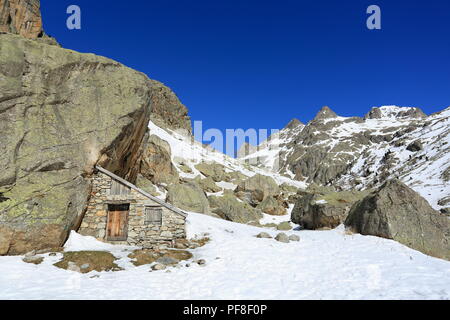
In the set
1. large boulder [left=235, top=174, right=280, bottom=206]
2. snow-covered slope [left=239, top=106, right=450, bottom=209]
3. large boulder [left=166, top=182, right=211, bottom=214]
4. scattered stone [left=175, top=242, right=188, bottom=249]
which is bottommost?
scattered stone [left=175, top=242, right=188, bottom=249]

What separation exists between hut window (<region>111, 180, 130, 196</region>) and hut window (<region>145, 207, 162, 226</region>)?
1789mm

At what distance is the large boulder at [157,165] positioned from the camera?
4109cm

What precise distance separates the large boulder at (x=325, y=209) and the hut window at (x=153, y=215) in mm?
15410

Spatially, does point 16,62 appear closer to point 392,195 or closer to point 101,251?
point 101,251

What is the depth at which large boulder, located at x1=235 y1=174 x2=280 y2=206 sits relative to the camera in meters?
48.4

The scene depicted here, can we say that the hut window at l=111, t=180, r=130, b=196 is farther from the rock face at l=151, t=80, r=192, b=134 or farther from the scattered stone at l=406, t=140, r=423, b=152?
the scattered stone at l=406, t=140, r=423, b=152

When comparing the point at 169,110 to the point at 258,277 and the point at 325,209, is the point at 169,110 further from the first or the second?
the point at 258,277

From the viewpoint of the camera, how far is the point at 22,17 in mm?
59375

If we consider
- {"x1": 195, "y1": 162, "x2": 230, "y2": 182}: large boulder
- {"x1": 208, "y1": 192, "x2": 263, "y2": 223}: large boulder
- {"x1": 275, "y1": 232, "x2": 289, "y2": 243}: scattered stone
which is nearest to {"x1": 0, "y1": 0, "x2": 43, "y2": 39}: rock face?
{"x1": 195, "y1": 162, "x2": 230, "y2": 182}: large boulder

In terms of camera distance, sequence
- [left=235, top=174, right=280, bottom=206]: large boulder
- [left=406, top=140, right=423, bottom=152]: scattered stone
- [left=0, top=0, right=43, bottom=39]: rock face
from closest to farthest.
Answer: [left=235, top=174, right=280, bottom=206]: large boulder → [left=0, top=0, right=43, bottom=39]: rock face → [left=406, top=140, right=423, bottom=152]: scattered stone

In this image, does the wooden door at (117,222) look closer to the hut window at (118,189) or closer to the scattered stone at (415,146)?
the hut window at (118,189)

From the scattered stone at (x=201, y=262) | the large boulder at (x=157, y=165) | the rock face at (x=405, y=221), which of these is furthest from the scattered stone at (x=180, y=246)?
the large boulder at (x=157, y=165)

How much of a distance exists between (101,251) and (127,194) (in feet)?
13.7
